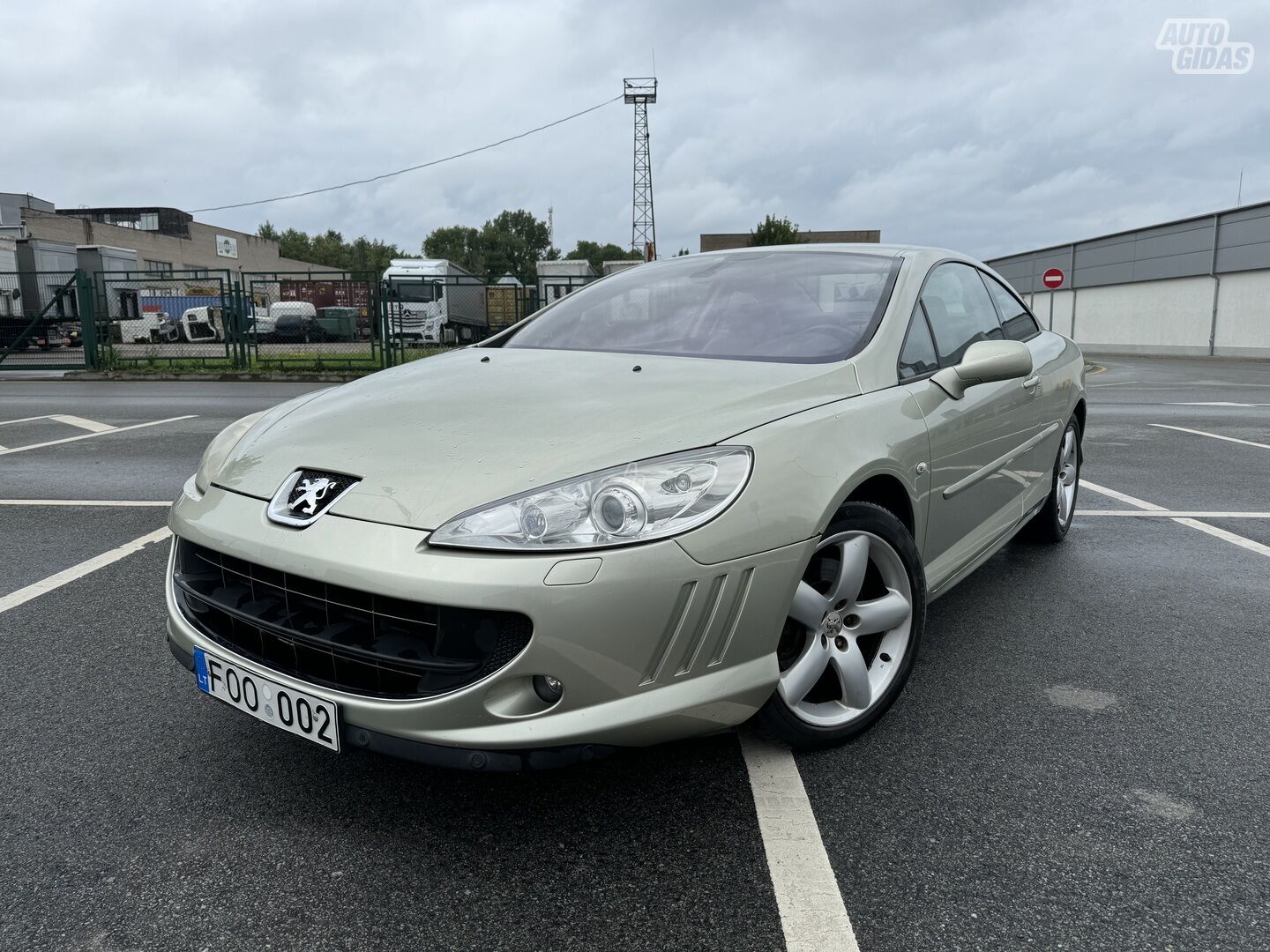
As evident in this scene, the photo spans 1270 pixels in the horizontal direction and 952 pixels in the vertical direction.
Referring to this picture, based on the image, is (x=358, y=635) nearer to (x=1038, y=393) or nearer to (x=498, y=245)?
(x=1038, y=393)

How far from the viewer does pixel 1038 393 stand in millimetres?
3979

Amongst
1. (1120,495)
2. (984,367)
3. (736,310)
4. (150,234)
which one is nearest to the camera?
→ (984,367)

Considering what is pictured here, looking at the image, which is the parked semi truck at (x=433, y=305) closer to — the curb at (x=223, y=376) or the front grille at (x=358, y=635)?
the curb at (x=223, y=376)

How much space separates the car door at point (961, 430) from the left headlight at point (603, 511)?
110 cm

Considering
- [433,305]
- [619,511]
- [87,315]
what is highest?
[433,305]

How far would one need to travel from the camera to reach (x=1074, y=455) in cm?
489

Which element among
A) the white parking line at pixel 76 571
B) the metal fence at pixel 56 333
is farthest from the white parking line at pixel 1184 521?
the metal fence at pixel 56 333

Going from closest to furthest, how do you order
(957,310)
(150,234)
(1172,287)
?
1. (957,310)
2. (1172,287)
3. (150,234)

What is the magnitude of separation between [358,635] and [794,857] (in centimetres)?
108

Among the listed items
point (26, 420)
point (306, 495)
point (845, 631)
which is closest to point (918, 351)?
point (845, 631)

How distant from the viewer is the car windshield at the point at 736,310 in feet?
9.80

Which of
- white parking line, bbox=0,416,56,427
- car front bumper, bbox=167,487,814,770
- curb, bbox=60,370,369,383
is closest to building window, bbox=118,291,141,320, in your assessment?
curb, bbox=60,370,369,383

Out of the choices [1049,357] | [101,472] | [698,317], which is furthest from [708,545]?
[101,472]

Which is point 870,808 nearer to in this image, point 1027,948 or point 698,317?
point 1027,948
